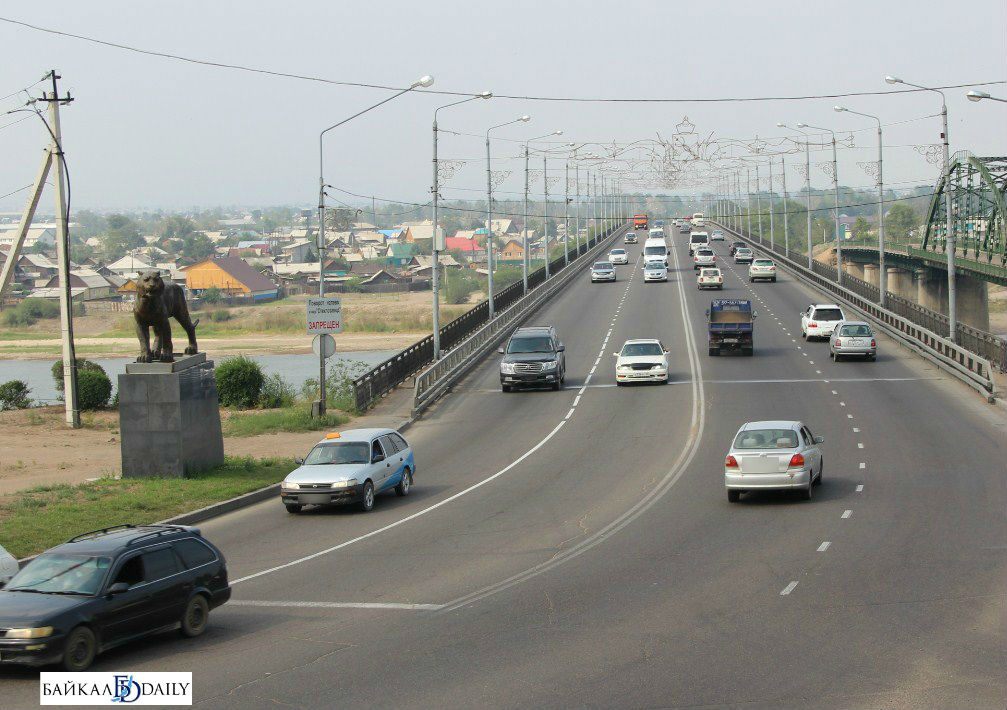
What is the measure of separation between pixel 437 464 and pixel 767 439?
9884 mm

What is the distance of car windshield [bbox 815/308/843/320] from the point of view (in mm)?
55281

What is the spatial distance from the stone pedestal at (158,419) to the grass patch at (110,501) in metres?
0.44

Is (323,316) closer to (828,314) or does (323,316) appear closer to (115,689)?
(828,314)

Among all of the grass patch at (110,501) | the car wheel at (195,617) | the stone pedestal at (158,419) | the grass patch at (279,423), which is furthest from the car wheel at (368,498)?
the grass patch at (279,423)

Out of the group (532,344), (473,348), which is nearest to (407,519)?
(532,344)

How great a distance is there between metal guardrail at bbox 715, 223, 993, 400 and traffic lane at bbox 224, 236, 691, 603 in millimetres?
9820

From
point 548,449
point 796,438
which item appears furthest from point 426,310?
point 796,438

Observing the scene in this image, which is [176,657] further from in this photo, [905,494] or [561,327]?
[561,327]

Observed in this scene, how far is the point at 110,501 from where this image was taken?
24953mm

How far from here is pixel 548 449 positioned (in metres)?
→ 32.6

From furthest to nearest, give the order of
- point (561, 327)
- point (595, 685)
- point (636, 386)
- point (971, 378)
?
point (561, 327) < point (636, 386) < point (971, 378) < point (595, 685)

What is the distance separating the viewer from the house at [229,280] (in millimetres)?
157875

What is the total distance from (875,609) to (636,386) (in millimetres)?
28757

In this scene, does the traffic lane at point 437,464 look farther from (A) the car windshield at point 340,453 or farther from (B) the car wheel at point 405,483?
(A) the car windshield at point 340,453
